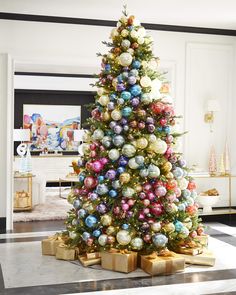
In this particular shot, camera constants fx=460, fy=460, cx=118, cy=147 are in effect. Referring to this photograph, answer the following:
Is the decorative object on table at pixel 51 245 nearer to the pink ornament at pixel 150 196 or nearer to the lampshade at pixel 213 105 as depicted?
the pink ornament at pixel 150 196

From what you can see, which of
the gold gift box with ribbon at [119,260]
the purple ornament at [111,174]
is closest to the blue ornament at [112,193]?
the purple ornament at [111,174]

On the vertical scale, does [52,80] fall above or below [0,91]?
above

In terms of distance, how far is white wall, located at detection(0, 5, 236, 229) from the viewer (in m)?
5.89

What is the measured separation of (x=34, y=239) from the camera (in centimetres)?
536

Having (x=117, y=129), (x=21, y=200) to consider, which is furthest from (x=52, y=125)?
(x=117, y=129)

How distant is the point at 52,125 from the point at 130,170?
26.5ft

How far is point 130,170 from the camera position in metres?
4.22

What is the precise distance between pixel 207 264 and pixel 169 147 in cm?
114

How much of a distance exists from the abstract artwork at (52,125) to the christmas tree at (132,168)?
24.9 feet

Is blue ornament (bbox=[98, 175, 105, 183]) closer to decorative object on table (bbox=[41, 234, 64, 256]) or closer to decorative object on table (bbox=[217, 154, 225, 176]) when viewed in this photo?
decorative object on table (bbox=[41, 234, 64, 256])

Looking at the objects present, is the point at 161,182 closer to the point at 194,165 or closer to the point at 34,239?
the point at 34,239

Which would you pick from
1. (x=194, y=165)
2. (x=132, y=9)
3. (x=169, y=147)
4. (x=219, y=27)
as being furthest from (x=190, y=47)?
(x=169, y=147)

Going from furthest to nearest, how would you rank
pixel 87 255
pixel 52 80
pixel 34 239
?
pixel 52 80 → pixel 34 239 → pixel 87 255

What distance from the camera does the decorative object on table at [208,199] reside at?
625cm
